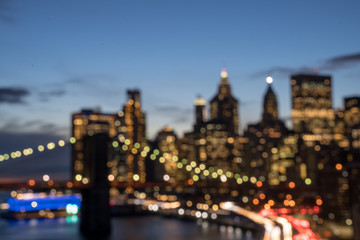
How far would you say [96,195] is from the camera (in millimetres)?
63188

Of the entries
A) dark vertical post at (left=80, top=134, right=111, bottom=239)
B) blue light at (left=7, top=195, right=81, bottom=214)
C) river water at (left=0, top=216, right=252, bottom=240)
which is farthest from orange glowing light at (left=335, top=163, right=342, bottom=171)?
dark vertical post at (left=80, top=134, right=111, bottom=239)

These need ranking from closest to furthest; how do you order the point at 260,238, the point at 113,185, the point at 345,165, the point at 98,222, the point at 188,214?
1. the point at 260,238
2. the point at 98,222
3. the point at 113,185
4. the point at 188,214
5. the point at 345,165

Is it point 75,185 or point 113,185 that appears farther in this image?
point 113,185

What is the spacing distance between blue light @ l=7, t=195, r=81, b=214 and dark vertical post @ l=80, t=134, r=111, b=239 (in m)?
35.5

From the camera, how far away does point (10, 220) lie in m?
93.9

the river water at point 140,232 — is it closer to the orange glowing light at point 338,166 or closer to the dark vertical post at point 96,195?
the dark vertical post at point 96,195

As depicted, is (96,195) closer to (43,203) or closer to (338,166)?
(43,203)

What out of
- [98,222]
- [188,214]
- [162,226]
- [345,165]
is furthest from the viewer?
[345,165]

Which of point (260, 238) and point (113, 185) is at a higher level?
point (113, 185)

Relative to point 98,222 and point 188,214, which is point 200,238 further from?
point 188,214

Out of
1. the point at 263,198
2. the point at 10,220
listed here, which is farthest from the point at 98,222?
the point at 263,198

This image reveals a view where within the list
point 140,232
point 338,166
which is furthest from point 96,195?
point 338,166

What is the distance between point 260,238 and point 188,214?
3370 cm

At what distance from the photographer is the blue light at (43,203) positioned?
98.2 m
